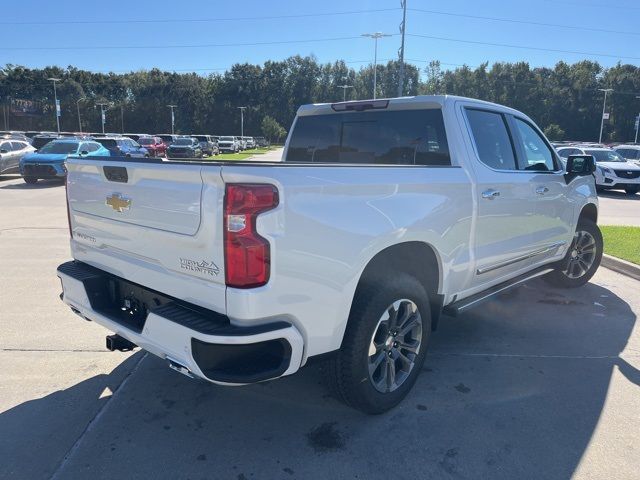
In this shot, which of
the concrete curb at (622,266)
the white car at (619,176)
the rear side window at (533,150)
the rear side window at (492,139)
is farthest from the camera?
the white car at (619,176)

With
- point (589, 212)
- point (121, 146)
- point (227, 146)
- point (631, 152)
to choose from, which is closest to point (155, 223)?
point (589, 212)

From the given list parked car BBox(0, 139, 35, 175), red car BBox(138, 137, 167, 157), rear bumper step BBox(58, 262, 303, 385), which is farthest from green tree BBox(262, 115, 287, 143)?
rear bumper step BBox(58, 262, 303, 385)

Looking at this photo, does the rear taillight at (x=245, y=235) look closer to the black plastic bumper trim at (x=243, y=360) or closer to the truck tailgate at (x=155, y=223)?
the truck tailgate at (x=155, y=223)

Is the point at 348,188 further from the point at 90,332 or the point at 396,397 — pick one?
the point at 90,332

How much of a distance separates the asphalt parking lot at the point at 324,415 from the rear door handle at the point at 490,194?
1362mm

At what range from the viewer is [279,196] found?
91.6 inches

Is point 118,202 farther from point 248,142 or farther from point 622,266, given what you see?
point 248,142

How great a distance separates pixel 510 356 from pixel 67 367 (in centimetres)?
358

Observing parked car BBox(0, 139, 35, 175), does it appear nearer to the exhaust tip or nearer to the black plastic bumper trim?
the exhaust tip

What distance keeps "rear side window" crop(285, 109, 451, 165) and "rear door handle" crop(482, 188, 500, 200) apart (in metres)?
0.37

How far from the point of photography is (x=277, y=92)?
108 m

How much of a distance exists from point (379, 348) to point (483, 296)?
1351 millimetres

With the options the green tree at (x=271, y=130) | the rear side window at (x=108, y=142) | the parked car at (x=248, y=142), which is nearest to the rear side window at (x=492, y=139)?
the rear side window at (x=108, y=142)

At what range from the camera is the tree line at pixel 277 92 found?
299ft
